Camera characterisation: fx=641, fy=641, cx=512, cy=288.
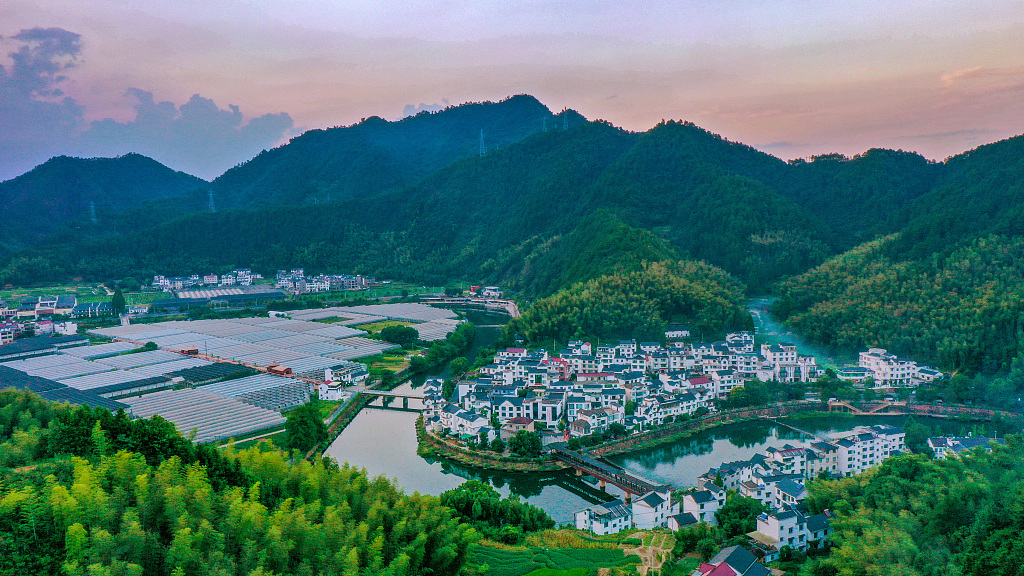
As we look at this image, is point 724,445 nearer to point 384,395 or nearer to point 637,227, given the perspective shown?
point 384,395

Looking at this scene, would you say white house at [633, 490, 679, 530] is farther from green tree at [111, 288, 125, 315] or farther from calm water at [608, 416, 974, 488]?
green tree at [111, 288, 125, 315]

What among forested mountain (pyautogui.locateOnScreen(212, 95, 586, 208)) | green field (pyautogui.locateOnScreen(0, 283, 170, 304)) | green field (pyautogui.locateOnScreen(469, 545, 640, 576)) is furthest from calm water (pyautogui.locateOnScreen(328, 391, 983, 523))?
forested mountain (pyautogui.locateOnScreen(212, 95, 586, 208))

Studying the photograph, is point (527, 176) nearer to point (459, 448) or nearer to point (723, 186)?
point (723, 186)

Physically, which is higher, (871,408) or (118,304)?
(118,304)

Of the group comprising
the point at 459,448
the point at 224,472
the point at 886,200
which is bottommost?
the point at 459,448

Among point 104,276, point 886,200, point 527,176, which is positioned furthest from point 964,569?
point 527,176

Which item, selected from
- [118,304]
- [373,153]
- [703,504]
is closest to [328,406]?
[703,504]

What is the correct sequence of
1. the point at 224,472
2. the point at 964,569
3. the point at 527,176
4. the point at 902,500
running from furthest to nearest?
the point at 527,176
the point at 902,500
the point at 224,472
the point at 964,569
